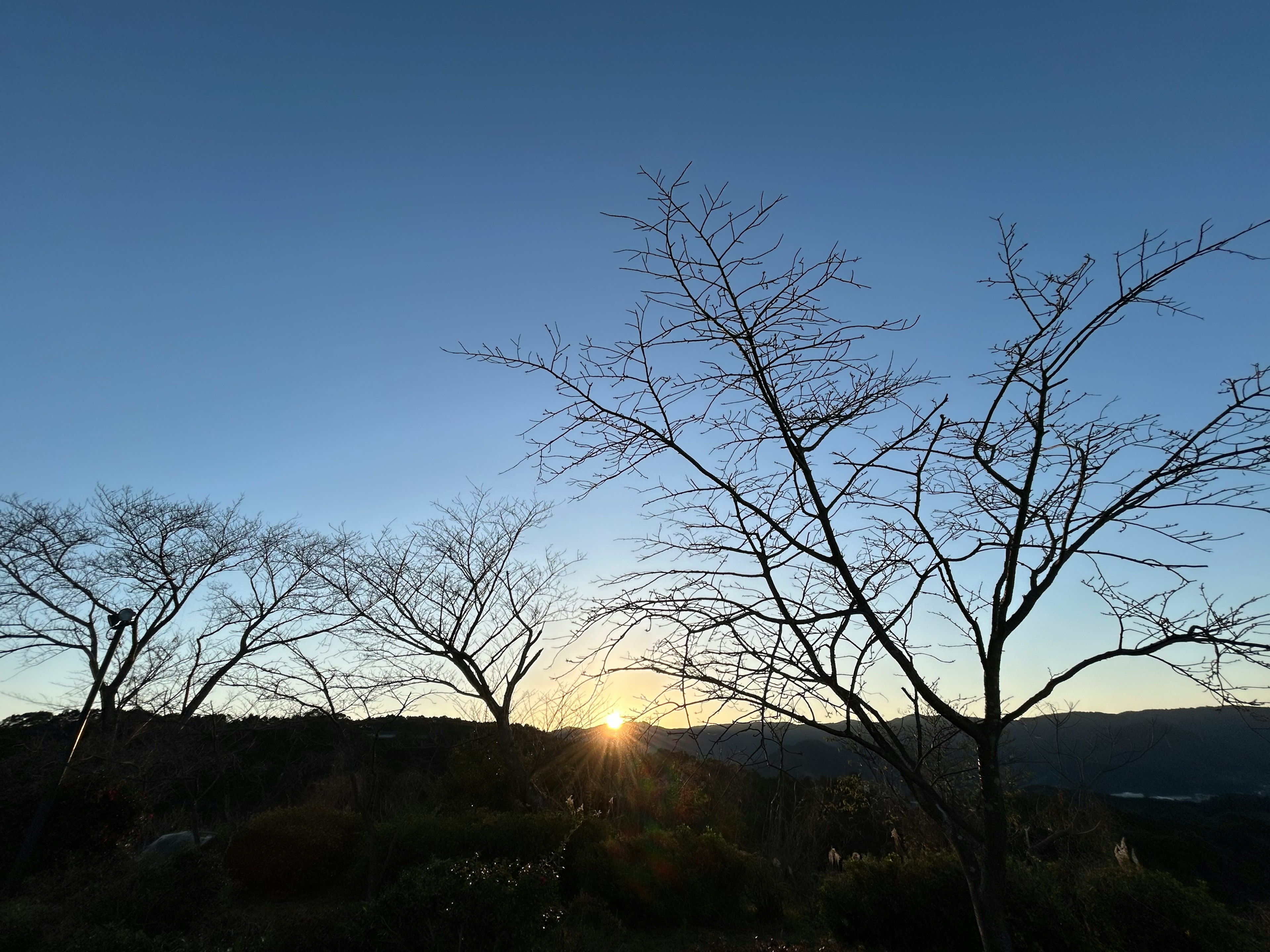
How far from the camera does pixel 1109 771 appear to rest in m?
6.19

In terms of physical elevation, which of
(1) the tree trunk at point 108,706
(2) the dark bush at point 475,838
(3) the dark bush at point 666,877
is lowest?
(3) the dark bush at point 666,877

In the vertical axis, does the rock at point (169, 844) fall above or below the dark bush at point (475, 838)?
below

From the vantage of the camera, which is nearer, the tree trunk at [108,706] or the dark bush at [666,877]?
the dark bush at [666,877]

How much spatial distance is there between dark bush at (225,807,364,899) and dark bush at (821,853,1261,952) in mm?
11652

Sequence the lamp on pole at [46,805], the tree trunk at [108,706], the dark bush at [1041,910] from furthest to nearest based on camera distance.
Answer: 1. the tree trunk at [108,706]
2. the lamp on pole at [46,805]
3. the dark bush at [1041,910]

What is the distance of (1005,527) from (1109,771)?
425 cm

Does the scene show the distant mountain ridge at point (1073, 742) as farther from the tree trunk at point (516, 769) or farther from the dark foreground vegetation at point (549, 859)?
the tree trunk at point (516, 769)

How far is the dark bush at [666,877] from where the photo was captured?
1273cm

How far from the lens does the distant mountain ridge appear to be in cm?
334

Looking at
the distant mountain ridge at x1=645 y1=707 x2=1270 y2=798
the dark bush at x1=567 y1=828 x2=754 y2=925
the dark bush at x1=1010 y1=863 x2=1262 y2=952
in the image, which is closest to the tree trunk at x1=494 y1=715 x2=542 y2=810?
the dark bush at x1=567 y1=828 x2=754 y2=925

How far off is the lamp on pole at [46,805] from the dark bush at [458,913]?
8723mm

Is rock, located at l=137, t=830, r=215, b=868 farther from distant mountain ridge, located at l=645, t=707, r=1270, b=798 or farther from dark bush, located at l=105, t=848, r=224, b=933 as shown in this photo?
distant mountain ridge, located at l=645, t=707, r=1270, b=798

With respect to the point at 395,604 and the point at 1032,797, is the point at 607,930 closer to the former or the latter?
the point at 395,604

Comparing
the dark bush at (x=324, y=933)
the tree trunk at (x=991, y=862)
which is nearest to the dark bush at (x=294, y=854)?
the dark bush at (x=324, y=933)
